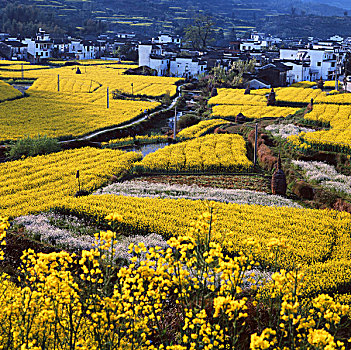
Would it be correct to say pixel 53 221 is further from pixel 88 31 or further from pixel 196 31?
pixel 88 31

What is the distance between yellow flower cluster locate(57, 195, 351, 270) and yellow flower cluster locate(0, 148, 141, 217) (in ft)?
5.77

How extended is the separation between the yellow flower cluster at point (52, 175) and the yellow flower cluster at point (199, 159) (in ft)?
4.79

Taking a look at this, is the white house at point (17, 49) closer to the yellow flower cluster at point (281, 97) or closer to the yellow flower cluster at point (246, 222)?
the yellow flower cluster at point (281, 97)

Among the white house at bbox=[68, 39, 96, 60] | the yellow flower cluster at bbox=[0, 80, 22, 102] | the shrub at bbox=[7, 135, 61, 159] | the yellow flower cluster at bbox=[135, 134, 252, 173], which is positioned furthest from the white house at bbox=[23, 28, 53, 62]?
the yellow flower cluster at bbox=[135, 134, 252, 173]

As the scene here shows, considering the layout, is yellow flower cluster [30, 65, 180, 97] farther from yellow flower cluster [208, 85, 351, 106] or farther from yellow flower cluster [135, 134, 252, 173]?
yellow flower cluster [135, 134, 252, 173]

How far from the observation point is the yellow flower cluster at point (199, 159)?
2605 cm

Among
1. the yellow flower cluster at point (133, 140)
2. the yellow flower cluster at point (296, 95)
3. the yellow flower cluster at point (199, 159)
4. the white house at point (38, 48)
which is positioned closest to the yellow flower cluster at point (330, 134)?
the yellow flower cluster at point (199, 159)

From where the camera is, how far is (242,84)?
231ft

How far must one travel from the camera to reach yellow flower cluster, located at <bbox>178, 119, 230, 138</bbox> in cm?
3745

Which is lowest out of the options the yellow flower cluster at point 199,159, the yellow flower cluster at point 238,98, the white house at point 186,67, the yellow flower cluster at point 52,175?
the yellow flower cluster at point 52,175

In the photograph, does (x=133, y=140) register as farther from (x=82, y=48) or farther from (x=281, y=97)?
(x=82, y=48)

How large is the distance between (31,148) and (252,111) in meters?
24.5

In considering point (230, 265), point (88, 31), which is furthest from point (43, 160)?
point (88, 31)

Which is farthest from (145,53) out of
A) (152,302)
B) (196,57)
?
(152,302)
